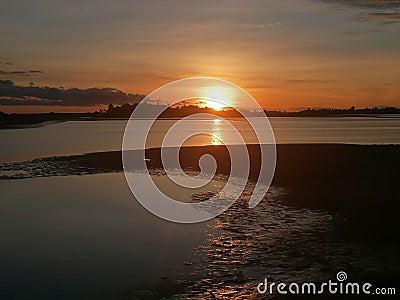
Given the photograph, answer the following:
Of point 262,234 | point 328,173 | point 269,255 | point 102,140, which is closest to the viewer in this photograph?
point 269,255

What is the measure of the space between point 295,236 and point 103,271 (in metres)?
6.12

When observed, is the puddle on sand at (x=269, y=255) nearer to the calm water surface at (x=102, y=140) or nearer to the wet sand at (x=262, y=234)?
the wet sand at (x=262, y=234)

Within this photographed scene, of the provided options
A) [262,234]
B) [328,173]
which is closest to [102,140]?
[328,173]

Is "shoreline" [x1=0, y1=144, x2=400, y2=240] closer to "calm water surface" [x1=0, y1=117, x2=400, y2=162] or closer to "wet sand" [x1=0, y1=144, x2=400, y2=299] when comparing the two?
"wet sand" [x1=0, y1=144, x2=400, y2=299]

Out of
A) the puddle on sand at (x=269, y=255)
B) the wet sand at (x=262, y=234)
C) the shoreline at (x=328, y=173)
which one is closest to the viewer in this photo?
the puddle on sand at (x=269, y=255)

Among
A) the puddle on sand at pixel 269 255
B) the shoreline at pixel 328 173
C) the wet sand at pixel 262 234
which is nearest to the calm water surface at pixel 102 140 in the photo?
the shoreline at pixel 328 173

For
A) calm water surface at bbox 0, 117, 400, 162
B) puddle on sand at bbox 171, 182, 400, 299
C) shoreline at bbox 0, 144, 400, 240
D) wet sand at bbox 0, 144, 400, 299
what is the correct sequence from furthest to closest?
calm water surface at bbox 0, 117, 400, 162 < shoreline at bbox 0, 144, 400, 240 < wet sand at bbox 0, 144, 400, 299 < puddle on sand at bbox 171, 182, 400, 299

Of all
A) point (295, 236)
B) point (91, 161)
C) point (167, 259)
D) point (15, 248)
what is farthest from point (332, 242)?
point (91, 161)

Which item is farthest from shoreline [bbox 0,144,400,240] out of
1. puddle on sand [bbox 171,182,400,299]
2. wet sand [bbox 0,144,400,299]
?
puddle on sand [bbox 171,182,400,299]

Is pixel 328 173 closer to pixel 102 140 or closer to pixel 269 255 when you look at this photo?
pixel 269 255

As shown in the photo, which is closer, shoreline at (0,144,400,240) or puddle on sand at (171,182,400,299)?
puddle on sand at (171,182,400,299)

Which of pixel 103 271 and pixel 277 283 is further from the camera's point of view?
pixel 103 271

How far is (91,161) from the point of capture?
39031mm

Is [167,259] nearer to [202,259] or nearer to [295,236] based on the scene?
[202,259]
